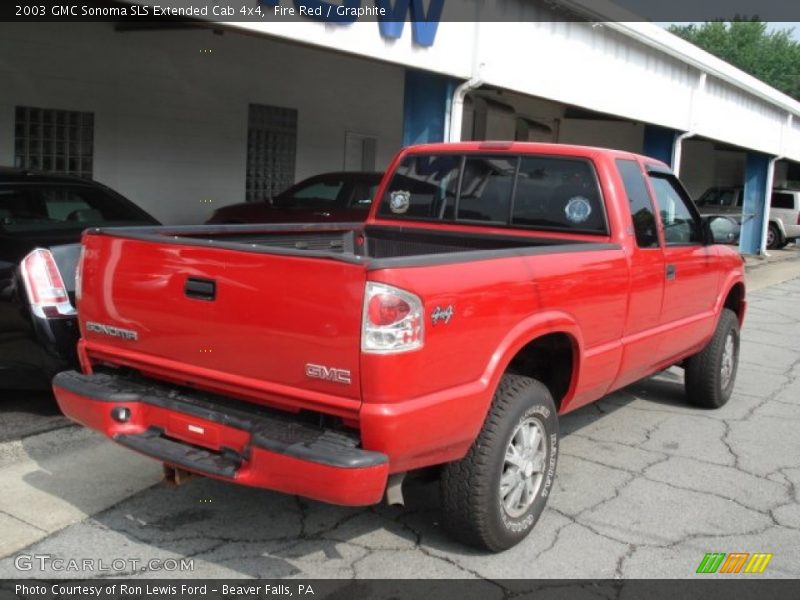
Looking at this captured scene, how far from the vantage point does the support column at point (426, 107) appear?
8438mm

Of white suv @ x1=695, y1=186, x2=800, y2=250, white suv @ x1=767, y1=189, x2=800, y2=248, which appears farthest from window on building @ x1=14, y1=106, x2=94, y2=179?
Result: white suv @ x1=767, y1=189, x2=800, y2=248

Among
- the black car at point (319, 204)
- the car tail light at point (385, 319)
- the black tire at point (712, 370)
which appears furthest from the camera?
the black car at point (319, 204)

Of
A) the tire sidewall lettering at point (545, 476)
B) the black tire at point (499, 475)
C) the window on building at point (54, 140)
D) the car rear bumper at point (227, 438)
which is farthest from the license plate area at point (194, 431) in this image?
the window on building at point (54, 140)

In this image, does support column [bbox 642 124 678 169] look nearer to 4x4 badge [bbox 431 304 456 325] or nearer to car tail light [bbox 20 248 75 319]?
car tail light [bbox 20 248 75 319]

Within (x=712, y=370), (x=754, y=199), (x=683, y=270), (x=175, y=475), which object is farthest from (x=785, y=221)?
(x=175, y=475)

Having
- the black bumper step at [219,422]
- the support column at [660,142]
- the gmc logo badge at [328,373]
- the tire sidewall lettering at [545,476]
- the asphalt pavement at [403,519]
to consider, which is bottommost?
the asphalt pavement at [403,519]

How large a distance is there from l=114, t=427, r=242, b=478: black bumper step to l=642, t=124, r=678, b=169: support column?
43.3 ft

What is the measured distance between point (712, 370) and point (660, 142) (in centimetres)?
998

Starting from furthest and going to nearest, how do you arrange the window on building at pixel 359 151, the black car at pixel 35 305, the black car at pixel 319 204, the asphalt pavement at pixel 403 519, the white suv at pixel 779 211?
the white suv at pixel 779 211 → the window on building at pixel 359 151 → the black car at pixel 319 204 → the black car at pixel 35 305 → the asphalt pavement at pixel 403 519

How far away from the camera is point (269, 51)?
1301cm

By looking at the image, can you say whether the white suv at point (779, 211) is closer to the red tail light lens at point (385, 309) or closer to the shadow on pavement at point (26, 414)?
the shadow on pavement at point (26, 414)

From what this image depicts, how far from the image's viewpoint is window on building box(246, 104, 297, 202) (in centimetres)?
1334

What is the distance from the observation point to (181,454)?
3.34m

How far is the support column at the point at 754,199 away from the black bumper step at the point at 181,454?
20377 mm
